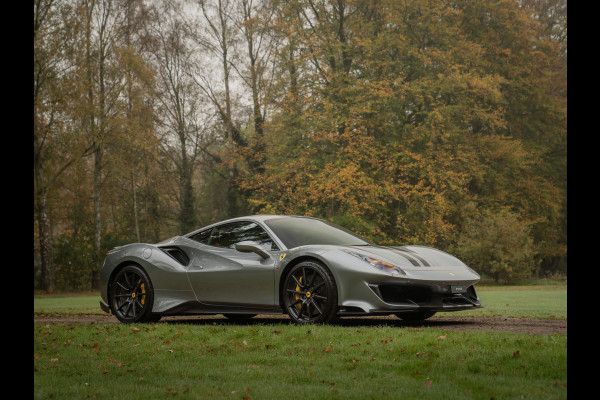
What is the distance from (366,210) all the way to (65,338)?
20423 millimetres

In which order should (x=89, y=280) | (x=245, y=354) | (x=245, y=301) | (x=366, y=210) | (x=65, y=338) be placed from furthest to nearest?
(x=89, y=280)
(x=366, y=210)
(x=245, y=301)
(x=65, y=338)
(x=245, y=354)

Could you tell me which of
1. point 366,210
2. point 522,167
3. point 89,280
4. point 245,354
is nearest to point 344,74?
point 366,210

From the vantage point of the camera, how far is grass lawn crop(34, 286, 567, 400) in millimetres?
4496

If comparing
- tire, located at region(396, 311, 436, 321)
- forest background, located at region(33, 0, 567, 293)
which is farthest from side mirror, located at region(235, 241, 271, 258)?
forest background, located at region(33, 0, 567, 293)

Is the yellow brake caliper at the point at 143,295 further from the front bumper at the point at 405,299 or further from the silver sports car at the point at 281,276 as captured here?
the front bumper at the point at 405,299

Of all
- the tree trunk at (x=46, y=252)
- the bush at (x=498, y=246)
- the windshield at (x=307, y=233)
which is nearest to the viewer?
the windshield at (x=307, y=233)

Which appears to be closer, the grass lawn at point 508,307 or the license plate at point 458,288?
the license plate at point 458,288

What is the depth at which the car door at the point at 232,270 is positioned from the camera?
813cm

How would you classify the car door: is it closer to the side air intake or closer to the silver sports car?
the silver sports car

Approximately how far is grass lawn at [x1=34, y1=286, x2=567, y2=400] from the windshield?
4.90 feet

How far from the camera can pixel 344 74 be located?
27.6m

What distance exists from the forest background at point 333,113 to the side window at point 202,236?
1561 centimetres

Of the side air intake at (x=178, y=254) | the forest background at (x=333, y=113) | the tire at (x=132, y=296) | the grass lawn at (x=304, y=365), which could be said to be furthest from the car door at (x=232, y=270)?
the forest background at (x=333, y=113)
